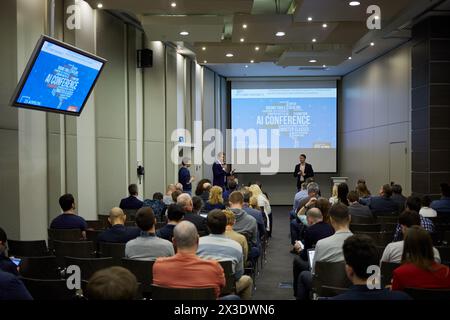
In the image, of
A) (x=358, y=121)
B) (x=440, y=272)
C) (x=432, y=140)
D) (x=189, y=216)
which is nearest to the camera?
(x=440, y=272)

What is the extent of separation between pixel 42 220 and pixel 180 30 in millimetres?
4452

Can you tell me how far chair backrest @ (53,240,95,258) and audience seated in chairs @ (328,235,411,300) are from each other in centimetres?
278

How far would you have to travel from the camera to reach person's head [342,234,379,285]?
2357 millimetres

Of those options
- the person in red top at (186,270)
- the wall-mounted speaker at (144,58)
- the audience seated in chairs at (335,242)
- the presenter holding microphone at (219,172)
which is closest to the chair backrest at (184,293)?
the person in red top at (186,270)

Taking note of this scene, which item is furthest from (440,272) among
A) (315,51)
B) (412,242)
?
(315,51)

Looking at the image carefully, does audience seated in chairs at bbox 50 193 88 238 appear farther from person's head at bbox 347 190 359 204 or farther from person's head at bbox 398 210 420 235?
person's head at bbox 347 190 359 204

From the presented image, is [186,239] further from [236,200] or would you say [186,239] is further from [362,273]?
[236,200]

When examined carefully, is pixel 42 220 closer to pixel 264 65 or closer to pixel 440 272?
pixel 440 272

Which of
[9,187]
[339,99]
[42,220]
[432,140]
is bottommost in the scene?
[42,220]

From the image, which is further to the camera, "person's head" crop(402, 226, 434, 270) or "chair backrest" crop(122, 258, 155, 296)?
"chair backrest" crop(122, 258, 155, 296)

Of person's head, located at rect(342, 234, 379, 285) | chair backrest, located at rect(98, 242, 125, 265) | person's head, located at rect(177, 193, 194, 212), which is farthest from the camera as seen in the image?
person's head, located at rect(177, 193, 194, 212)

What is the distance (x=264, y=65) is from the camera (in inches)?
572

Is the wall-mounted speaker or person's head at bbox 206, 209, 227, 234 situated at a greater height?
the wall-mounted speaker

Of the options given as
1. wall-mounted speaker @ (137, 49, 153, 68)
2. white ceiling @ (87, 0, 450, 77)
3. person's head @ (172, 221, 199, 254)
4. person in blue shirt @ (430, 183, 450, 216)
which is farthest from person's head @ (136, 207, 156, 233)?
wall-mounted speaker @ (137, 49, 153, 68)
